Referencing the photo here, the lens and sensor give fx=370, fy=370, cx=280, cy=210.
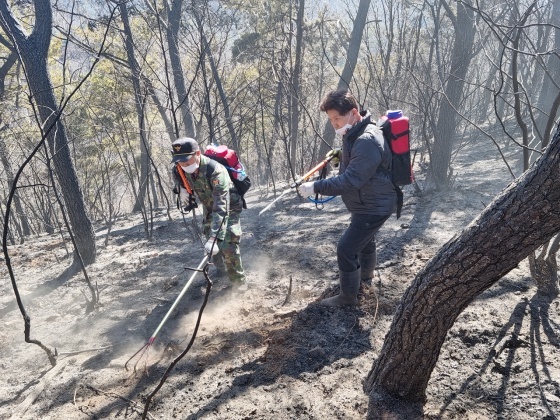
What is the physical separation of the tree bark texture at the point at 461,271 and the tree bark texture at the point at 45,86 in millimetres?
3745

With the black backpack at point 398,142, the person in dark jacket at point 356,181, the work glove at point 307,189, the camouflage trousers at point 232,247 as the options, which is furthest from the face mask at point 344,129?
the camouflage trousers at point 232,247

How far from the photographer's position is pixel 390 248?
173 inches

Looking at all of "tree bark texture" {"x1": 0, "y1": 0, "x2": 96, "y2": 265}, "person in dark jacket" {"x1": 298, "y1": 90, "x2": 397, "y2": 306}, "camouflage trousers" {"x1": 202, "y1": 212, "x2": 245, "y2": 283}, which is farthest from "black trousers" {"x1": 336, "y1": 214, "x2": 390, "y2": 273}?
"tree bark texture" {"x1": 0, "y1": 0, "x2": 96, "y2": 265}

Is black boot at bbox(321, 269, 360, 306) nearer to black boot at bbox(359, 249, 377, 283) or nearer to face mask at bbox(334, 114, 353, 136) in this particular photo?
black boot at bbox(359, 249, 377, 283)

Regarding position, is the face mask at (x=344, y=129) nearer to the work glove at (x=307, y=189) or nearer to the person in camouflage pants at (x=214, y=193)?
the work glove at (x=307, y=189)

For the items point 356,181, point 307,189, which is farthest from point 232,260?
point 356,181

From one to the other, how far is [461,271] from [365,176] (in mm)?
1101

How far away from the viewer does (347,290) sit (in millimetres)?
3156

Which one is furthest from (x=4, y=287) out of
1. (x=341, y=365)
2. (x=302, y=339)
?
(x=341, y=365)

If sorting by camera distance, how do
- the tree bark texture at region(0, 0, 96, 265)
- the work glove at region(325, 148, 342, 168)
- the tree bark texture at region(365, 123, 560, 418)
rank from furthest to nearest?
the tree bark texture at region(0, 0, 96, 265) < the work glove at region(325, 148, 342, 168) < the tree bark texture at region(365, 123, 560, 418)

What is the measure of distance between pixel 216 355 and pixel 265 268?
1639 mm

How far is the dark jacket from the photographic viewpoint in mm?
2619

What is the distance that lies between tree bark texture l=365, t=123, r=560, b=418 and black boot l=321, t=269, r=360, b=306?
0.89 m

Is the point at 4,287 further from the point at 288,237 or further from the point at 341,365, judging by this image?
the point at 341,365
